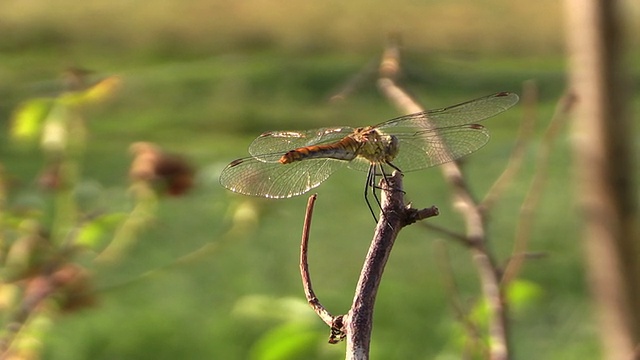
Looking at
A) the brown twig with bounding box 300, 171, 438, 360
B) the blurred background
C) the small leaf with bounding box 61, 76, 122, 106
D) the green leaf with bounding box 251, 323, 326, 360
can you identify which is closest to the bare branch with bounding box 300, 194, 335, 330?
the brown twig with bounding box 300, 171, 438, 360

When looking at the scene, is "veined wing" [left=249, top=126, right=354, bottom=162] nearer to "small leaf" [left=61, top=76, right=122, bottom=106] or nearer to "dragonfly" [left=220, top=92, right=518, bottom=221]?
"dragonfly" [left=220, top=92, right=518, bottom=221]

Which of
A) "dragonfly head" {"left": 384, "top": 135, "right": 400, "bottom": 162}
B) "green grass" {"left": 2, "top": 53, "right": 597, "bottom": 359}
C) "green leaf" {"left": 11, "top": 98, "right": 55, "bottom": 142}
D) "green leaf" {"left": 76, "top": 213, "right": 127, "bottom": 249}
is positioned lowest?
"dragonfly head" {"left": 384, "top": 135, "right": 400, "bottom": 162}

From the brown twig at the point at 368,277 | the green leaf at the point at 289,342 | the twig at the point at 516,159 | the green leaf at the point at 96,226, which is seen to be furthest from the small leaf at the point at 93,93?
the brown twig at the point at 368,277

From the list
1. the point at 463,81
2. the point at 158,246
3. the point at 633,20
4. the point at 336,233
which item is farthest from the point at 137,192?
the point at 633,20

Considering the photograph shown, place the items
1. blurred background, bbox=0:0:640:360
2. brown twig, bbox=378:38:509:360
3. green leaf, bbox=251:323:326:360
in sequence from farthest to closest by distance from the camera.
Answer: blurred background, bbox=0:0:640:360 → green leaf, bbox=251:323:326:360 → brown twig, bbox=378:38:509:360

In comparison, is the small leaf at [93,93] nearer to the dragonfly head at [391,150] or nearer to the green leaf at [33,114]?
the green leaf at [33,114]

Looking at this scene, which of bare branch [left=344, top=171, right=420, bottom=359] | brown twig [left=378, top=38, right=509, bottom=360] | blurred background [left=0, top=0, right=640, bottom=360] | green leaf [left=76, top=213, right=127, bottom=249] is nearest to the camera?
bare branch [left=344, top=171, right=420, bottom=359]

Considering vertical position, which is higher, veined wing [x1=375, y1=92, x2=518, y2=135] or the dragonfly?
veined wing [x1=375, y1=92, x2=518, y2=135]

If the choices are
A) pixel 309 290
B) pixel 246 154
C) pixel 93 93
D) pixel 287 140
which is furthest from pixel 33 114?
pixel 246 154

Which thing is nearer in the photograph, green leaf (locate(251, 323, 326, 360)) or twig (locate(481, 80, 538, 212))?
twig (locate(481, 80, 538, 212))
